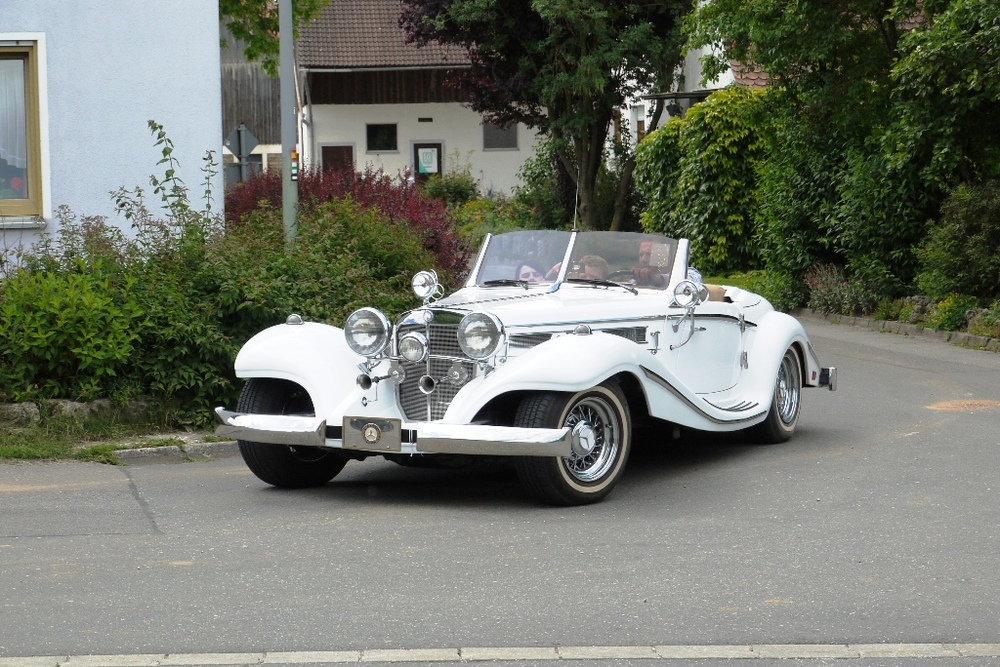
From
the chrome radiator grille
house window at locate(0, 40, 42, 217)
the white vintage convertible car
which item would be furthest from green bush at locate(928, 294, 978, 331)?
the chrome radiator grille

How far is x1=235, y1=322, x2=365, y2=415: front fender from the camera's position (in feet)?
26.7

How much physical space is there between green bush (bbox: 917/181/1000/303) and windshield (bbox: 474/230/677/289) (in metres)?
9.94

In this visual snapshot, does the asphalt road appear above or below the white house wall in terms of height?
below

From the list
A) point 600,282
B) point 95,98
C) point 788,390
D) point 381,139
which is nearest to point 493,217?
point 381,139

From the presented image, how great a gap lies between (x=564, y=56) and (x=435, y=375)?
28.6 m

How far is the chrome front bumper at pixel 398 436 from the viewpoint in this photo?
736 centimetres

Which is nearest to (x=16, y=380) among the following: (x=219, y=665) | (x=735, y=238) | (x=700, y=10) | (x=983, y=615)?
(x=219, y=665)

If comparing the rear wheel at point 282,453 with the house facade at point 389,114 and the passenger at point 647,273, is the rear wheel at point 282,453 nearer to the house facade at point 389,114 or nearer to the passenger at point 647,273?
the passenger at point 647,273

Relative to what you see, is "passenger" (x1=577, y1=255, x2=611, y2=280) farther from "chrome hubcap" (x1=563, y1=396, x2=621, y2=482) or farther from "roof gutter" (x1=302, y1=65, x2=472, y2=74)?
"roof gutter" (x1=302, y1=65, x2=472, y2=74)

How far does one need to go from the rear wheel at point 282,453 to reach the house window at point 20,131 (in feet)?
20.6

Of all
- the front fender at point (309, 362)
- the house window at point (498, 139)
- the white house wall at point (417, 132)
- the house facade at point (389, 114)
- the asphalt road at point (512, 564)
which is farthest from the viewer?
the house window at point (498, 139)

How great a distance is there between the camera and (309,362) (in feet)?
27.1

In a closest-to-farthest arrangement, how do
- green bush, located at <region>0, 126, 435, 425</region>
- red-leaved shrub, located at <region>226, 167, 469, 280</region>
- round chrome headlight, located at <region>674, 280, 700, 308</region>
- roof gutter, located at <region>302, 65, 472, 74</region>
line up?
round chrome headlight, located at <region>674, 280, 700, 308</region> < green bush, located at <region>0, 126, 435, 425</region> < red-leaved shrub, located at <region>226, 167, 469, 280</region> < roof gutter, located at <region>302, 65, 472, 74</region>

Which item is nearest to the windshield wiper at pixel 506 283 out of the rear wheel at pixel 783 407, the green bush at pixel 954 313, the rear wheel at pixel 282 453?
A: the rear wheel at pixel 282 453
